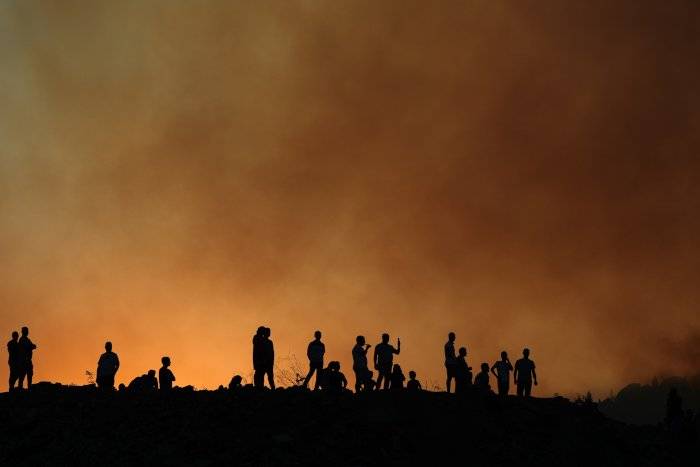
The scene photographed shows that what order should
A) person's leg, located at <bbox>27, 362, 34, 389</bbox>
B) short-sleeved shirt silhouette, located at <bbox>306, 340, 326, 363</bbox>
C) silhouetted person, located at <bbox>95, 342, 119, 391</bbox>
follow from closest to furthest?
short-sleeved shirt silhouette, located at <bbox>306, 340, 326, 363</bbox>
silhouetted person, located at <bbox>95, 342, 119, 391</bbox>
person's leg, located at <bbox>27, 362, 34, 389</bbox>

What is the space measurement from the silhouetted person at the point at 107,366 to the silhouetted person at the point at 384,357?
9911 millimetres

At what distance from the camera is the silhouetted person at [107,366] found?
34062 millimetres

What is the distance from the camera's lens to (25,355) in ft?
114

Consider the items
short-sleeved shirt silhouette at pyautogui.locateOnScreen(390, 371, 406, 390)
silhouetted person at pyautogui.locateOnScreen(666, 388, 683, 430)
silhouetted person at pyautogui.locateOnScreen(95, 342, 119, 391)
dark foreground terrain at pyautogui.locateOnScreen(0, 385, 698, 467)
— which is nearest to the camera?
dark foreground terrain at pyautogui.locateOnScreen(0, 385, 698, 467)

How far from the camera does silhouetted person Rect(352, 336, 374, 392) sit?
34.7 metres

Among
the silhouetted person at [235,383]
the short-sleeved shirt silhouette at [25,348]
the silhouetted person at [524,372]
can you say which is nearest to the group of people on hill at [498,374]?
the silhouetted person at [524,372]

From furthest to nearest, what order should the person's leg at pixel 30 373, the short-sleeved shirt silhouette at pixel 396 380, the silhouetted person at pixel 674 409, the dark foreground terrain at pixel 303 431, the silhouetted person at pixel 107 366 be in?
the silhouetted person at pixel 674 409
the short-sleeved shirt silhouette at pixel 396 380
the person's leg at pixel 30 373
the silhouetted person at pixel 107 366
the dark foreground terrain at pixel 303 431

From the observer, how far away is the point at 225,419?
31.8 m

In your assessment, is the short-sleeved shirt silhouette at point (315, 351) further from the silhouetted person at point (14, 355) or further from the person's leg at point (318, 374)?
the silhouetted person at point (14, 355)

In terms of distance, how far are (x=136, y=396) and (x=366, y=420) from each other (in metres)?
8.92

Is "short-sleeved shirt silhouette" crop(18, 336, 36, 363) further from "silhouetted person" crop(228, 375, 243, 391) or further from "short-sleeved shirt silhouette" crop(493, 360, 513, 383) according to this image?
"short-sleeved shirt silhouette" crop(493, 360, 513, 383)

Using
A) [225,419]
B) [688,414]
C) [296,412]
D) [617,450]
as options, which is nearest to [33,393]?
[225,419]

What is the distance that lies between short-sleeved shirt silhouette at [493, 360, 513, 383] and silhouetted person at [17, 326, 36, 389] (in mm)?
18187

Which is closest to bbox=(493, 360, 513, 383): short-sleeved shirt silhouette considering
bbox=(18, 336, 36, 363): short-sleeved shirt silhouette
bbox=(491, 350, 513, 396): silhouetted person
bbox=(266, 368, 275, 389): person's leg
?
bbox=(491, 350, 513, 396): silhouetted person
